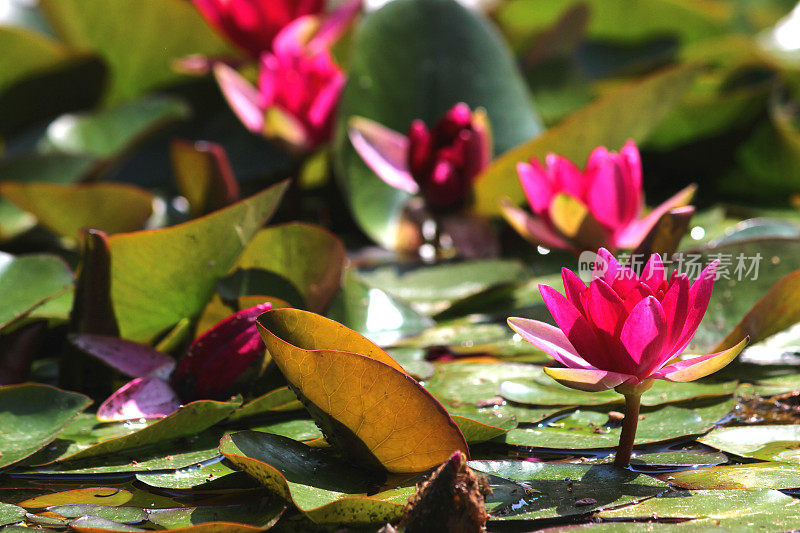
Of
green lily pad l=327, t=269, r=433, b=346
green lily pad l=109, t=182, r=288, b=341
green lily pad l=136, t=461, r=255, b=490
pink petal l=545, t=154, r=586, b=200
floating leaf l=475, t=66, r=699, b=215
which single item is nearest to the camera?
green lily pad l=136, t=461, r=255, b=490

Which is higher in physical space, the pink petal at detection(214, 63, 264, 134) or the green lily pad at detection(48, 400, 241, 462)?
the pink petal at detection(214, 63, 264, 134)

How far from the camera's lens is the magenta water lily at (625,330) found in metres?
0.69

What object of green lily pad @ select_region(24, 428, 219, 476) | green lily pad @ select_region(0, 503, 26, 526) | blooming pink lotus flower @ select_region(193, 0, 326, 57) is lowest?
green lily pad @ select_region(0, 503, 26, 526)

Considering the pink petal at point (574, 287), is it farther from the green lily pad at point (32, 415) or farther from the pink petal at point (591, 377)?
the green lily pad at point (32, 415)

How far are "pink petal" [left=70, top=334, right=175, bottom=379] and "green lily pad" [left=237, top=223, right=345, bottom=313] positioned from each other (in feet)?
0.51

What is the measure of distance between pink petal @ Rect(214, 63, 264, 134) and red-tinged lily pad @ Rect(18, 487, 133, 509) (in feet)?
3.00

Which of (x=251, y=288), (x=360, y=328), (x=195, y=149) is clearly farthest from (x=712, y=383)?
(x=195, y=149)

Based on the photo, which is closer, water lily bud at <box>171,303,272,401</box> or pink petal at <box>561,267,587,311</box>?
pink petal at <box>561,267,587,311</box>

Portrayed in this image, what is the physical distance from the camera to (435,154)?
4.75ft

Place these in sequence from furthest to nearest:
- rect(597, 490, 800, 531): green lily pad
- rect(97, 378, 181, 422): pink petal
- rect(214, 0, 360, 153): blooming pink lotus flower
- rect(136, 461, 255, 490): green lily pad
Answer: rect(214, 0, 360, 153): blooming pink lotus flower, rect(97, 378, 181, 422): pink petal, rect(136, 461, 255, 490): green lily pad, rect(597, 490, 800, 531): green lily pad

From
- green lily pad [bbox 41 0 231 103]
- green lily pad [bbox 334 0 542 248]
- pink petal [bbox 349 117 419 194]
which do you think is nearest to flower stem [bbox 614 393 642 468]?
pink petal [bbox 349 117 419 194]

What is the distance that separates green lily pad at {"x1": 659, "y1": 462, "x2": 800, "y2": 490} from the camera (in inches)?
29.0

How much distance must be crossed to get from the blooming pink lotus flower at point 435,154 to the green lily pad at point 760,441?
0.71 meters

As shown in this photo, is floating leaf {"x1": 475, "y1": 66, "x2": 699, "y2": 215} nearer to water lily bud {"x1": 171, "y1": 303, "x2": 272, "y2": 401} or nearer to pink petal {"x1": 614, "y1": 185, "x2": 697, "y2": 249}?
pink petal {"x1": 614, "y1": 185, "x2": 697, "y2": 249}
